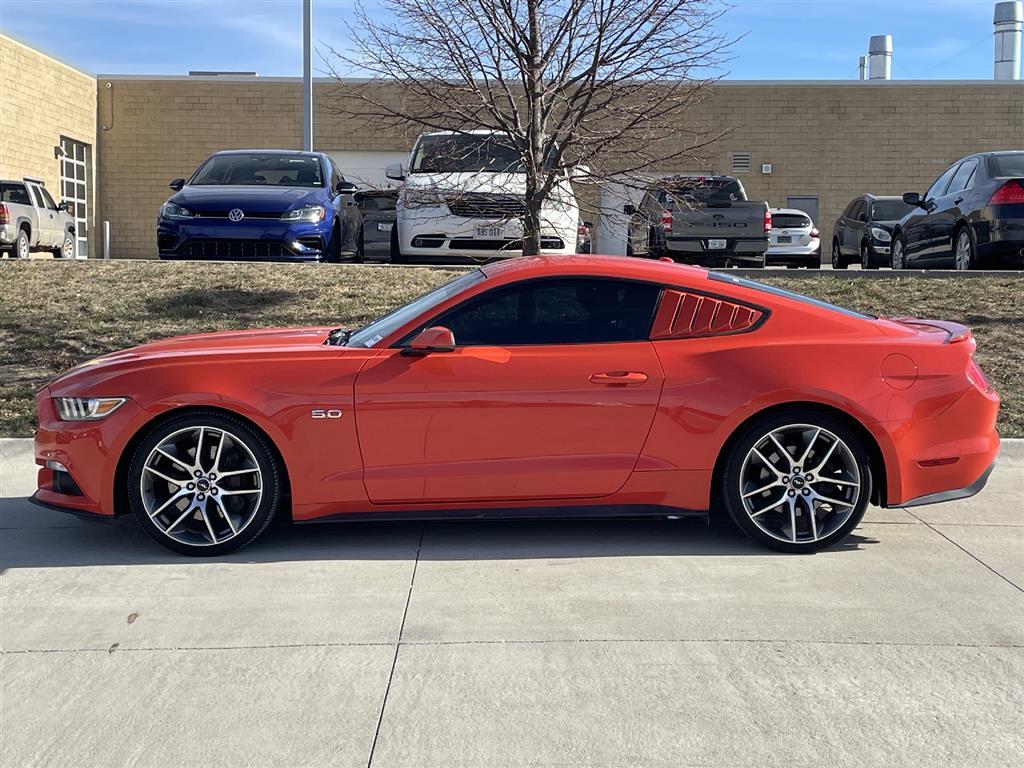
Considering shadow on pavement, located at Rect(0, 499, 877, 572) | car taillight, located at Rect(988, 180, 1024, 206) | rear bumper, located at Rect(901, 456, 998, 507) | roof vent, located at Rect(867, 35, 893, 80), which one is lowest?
shadow on pavement, located at Rect(0, 499, 877, 572)

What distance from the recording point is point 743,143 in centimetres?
3062

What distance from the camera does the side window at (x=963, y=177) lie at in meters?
13.5

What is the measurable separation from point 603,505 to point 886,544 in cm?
152

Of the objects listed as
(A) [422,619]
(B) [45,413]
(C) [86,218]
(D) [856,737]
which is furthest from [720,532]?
(C) [86,218]

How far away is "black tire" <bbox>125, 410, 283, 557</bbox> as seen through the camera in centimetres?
536

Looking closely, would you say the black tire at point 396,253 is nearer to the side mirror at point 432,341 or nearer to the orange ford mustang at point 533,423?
the orange ford mustang at point 533,423

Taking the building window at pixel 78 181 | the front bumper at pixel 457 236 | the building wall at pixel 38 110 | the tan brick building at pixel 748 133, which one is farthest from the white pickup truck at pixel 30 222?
the front bumper at pixel 457 236

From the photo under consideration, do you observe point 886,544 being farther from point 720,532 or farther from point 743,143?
point 743,143

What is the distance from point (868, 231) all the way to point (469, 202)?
1130 centimetres

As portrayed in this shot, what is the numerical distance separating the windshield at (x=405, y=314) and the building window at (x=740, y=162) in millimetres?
26123

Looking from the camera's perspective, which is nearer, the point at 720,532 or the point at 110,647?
the point at 110,647

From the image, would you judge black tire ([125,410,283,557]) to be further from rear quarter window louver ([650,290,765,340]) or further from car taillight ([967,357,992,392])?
car taillight ([967,357,992,392])

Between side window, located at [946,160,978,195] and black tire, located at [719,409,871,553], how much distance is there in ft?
30.3

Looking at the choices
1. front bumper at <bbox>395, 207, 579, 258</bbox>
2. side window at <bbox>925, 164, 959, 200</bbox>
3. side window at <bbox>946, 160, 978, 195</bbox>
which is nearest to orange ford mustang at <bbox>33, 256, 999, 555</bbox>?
front bumper at <bbox>395, 207, 579, 258</bbox>
